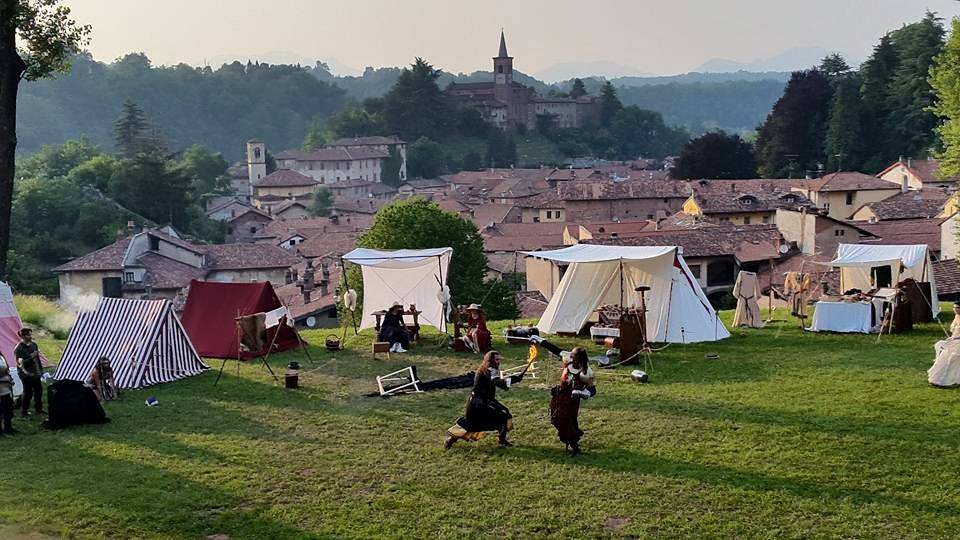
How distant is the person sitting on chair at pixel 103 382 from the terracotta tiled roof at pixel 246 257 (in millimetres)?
33257

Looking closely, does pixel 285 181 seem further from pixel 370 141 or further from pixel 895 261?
pixel 895 261

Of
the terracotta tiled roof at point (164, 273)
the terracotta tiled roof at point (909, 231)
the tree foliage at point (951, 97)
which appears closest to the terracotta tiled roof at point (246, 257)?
the terracotta tiled roof at point (164, 273)

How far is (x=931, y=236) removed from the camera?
3800cm

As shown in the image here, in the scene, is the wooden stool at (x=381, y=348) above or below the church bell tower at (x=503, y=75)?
below

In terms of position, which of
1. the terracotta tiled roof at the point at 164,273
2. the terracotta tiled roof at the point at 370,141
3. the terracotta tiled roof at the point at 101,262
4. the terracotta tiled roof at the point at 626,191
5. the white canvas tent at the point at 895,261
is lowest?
the terracotta tiled roof at the point at 164,273

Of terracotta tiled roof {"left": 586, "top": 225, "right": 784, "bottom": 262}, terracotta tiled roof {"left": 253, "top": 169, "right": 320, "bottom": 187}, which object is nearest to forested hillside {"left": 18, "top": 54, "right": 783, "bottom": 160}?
terracotta tiled roof {"left": 253, "top": 169, "right": 320, "bottom": 187}

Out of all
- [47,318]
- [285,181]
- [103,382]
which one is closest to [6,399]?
[103,382]

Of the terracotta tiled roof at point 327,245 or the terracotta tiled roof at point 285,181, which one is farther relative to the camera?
the terracotta tiled roof at point 285,181

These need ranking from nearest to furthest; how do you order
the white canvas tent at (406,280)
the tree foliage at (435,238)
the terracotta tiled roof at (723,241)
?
the white canvas tent at (406,280) → the tree foliage at (435,238) → the terracotta tiled roof at (723,241)

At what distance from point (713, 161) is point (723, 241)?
40.3 metres

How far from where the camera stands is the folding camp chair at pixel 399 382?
13212 mm

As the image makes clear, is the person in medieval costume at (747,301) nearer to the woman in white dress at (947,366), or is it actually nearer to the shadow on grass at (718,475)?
the woman in white dress at (947,366)

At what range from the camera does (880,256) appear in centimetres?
1739

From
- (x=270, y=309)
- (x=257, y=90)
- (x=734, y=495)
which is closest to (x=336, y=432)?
(x=734, y=495)
